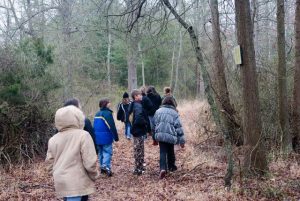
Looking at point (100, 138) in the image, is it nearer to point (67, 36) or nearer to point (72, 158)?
point (72, 158)

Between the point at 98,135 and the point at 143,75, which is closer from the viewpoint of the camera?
the point at 98,135

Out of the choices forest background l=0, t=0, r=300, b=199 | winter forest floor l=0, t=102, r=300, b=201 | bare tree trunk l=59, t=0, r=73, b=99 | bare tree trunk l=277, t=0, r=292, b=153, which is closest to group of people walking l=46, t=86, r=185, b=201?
winter forest floor l=0, t=102, r=300, b=201

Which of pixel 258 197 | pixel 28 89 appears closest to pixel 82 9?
pixel 28 89

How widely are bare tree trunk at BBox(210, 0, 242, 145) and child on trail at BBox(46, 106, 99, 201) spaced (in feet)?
20.7

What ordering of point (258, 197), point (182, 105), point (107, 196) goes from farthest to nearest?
point (182, 105) < point (107, 196) < point (258, 197)

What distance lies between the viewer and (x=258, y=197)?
6215 mm

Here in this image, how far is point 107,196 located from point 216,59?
551cm

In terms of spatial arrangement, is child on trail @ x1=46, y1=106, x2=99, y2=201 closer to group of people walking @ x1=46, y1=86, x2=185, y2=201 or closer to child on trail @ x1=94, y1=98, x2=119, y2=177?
group of people walking @ x1=46, y1=86, x2=185, y2=201

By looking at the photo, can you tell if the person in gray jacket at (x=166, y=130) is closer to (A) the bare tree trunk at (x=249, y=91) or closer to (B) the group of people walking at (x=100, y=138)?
(B) the group of people walking at (x=100, y=138)

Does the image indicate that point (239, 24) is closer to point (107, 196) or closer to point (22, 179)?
point (107, 196)

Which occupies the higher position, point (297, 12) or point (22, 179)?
point (297, 12)

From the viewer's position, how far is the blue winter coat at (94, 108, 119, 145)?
8.80 metres

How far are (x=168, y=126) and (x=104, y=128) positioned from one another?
1.50 meters

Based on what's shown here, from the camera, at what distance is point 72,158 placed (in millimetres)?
4711
